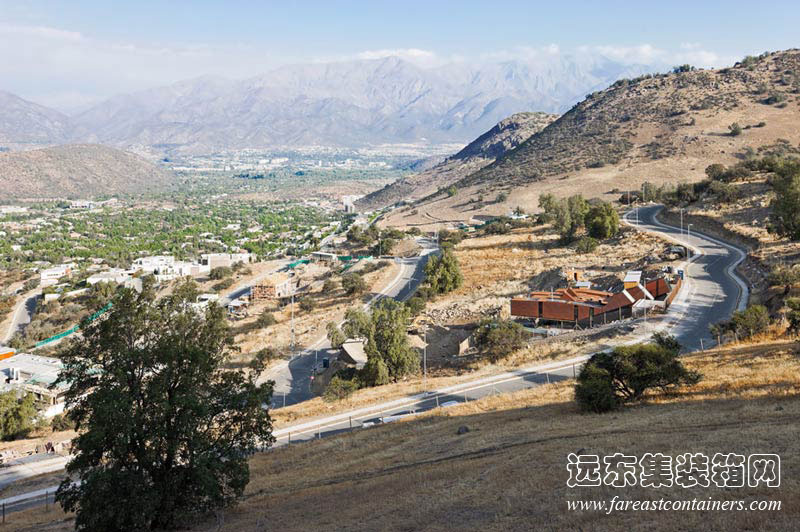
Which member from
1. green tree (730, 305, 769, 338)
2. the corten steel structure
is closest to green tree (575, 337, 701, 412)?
green tree (730, 305, 769, 338)

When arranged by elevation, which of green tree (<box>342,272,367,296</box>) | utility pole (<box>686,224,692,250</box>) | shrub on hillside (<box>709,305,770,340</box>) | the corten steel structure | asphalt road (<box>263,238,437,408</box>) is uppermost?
utility pole (<box>686,224,692,250</box>)

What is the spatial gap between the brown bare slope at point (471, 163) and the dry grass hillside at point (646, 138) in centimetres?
4419

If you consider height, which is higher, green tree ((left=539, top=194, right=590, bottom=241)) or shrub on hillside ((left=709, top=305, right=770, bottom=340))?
green tree ((left=539, top=194, right=590, bottom=241))

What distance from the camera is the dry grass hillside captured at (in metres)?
87.4

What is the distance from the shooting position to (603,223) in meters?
54.6

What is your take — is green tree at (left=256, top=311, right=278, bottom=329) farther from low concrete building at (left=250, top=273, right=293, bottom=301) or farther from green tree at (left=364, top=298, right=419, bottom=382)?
green tree at (left=364, top=298, right=419, bottom=382)

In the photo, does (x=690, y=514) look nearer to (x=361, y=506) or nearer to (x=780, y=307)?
(x=361, y=506)

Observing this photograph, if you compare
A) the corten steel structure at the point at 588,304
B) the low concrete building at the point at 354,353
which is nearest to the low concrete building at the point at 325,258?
the low concrete building at the point at 354,353

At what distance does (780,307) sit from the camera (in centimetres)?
2938

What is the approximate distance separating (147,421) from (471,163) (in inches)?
6894

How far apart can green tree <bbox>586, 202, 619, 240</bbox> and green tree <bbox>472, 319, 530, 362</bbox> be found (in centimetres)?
2382

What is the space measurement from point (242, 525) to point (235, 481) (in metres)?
1.12

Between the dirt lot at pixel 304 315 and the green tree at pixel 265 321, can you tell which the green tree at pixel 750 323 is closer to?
the dirt lot at pixel 304 315

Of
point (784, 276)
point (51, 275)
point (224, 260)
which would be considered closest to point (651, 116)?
point (224, 260)
